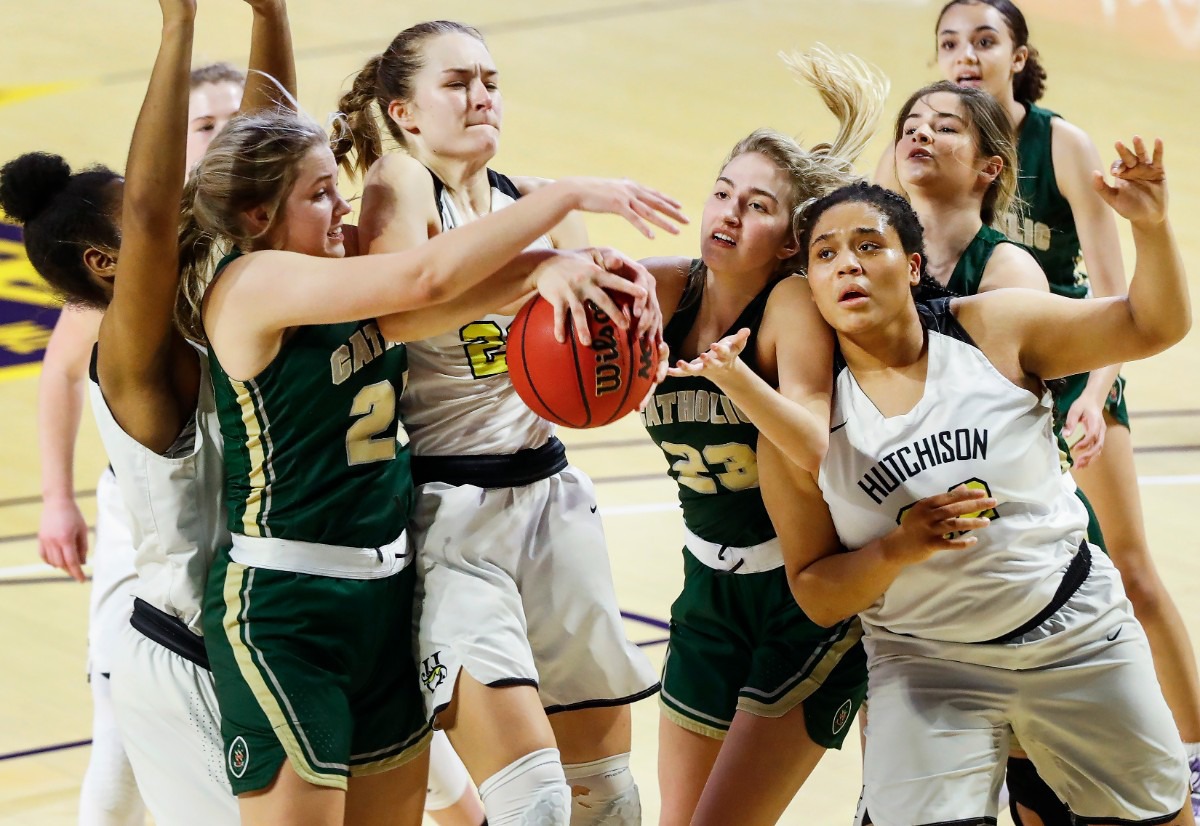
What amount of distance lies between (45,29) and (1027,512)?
11.4 m

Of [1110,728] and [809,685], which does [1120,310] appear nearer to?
[1110,728]

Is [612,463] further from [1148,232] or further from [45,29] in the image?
[45,29]

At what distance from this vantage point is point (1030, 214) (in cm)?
487

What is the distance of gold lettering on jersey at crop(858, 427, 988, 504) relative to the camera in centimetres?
329

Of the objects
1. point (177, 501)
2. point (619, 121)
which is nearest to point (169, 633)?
point (177, 501)

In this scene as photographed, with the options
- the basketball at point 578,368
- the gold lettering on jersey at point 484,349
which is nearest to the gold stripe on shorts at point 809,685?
the basketball at point 578,368

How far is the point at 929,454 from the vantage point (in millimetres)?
3299

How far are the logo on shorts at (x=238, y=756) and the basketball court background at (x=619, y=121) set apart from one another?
1714 millimetres

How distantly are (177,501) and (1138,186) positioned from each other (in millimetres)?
1990

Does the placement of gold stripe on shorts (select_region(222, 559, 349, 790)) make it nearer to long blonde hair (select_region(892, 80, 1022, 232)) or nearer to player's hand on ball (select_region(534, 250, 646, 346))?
player's hand on ball (select_region(534, 250, 646, 346))

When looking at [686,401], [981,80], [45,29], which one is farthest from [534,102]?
[686,401]

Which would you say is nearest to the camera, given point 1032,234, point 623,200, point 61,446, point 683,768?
point 623,200

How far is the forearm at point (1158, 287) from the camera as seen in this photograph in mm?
3133

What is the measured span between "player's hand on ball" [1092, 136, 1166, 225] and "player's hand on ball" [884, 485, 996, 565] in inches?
24.0
